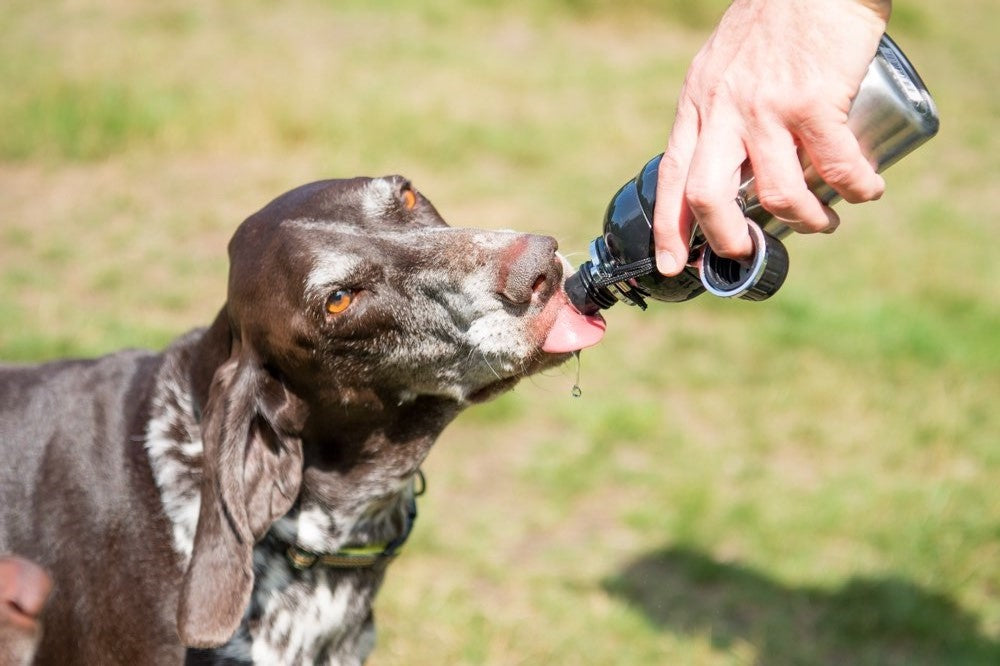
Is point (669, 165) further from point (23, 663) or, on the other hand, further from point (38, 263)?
point (38, 263)

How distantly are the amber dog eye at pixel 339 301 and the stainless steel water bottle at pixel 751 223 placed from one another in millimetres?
710

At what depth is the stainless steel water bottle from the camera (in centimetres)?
264

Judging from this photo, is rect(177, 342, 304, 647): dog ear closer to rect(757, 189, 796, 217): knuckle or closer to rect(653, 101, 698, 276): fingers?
rect(653, 101, 698, 276): fingers

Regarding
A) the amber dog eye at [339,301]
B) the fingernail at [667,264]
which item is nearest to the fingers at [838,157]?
the fingernail at [667,264]

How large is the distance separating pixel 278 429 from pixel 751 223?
158 cm

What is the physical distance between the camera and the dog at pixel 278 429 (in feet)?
10.0

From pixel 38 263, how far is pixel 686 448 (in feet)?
15.0

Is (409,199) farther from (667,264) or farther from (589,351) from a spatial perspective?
(589,351)

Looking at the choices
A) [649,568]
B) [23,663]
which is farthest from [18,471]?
[649,568]

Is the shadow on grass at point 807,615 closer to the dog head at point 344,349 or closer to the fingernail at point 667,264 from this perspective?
the dog head at point 344,349

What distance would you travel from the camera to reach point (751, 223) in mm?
2613

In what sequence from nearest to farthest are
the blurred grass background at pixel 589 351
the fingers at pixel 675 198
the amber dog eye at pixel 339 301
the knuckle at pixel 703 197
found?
1. the knuckle at pixel 703 197
2. the fingers at pixel 675 198
3. the amber dog eye at pixel 339 301
4. the blurred grass background at pixel 589 351

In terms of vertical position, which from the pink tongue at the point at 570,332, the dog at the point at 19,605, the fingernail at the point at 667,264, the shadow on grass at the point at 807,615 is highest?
the fingernail at the point at 667,264

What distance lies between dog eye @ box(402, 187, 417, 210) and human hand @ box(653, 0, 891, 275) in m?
1.09
